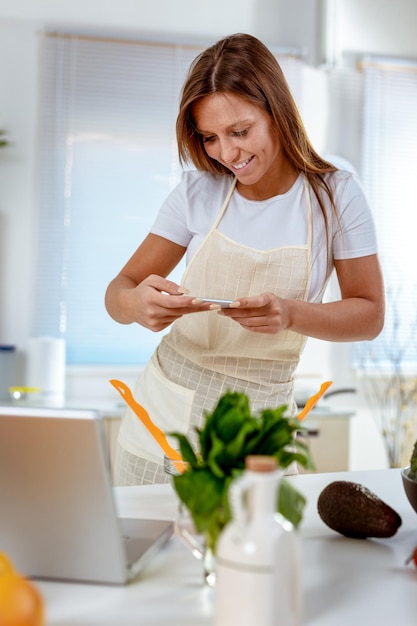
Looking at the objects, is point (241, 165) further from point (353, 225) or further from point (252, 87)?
point (353, 225)

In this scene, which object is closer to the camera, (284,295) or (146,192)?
(284,295)

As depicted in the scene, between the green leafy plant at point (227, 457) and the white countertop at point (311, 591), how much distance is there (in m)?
0.11

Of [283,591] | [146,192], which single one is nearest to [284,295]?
[283,591]

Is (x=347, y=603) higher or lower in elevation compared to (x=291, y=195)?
lower

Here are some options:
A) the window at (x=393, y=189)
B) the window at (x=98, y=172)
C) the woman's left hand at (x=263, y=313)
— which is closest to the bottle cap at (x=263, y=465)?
the woman's left hand at (x=263, y=313)

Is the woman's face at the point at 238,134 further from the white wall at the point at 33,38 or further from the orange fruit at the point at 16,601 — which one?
the white wall at the point at 33,38

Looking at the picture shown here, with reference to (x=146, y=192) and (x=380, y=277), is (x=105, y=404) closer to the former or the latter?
(x=146, y=192)

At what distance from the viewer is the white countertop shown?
0.86m

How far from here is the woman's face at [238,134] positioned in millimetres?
1708

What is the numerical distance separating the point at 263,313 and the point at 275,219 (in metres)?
0.33

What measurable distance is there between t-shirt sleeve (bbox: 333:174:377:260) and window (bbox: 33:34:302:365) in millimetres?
2075

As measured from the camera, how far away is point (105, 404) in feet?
11.4

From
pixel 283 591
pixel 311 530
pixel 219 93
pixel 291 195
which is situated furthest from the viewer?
pixel 291 195

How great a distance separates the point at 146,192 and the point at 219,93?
2.12m
